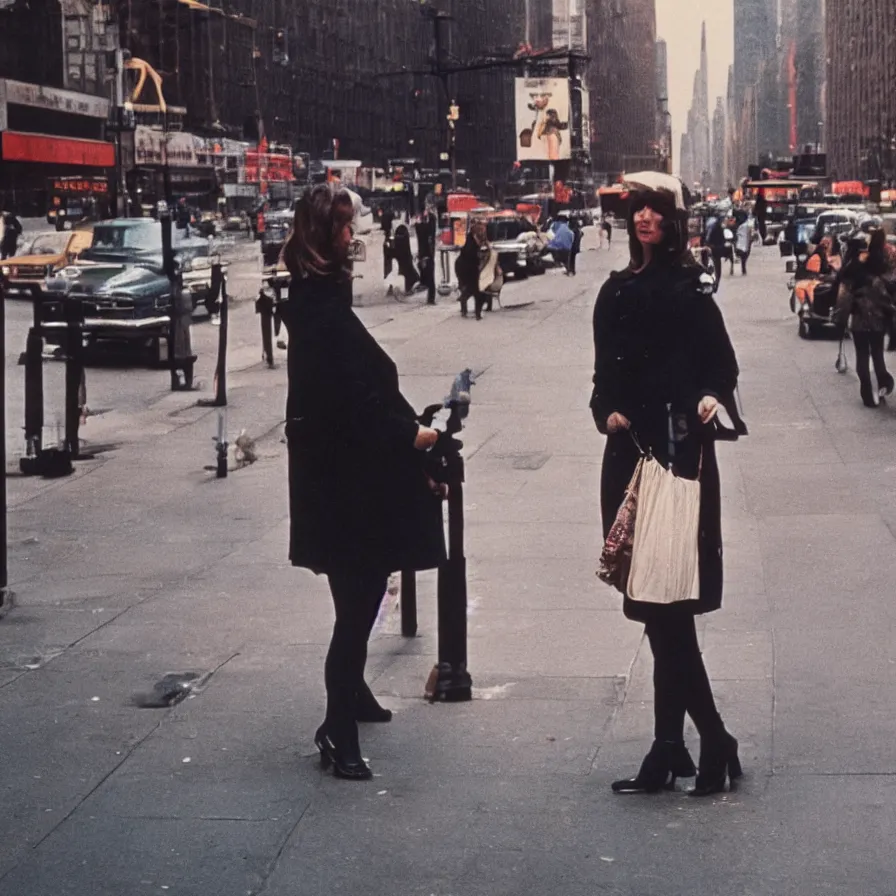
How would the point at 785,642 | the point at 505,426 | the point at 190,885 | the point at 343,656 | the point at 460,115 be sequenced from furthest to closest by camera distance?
the point at 460,115 → the point at 505,426 → the point at 785,642 → the point at 343,656 → the point at 190,885

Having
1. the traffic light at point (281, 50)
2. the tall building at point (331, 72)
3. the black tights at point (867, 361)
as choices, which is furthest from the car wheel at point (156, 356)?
the traffic light at point (281, 50)

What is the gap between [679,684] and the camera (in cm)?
540

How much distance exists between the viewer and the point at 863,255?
17422 mm

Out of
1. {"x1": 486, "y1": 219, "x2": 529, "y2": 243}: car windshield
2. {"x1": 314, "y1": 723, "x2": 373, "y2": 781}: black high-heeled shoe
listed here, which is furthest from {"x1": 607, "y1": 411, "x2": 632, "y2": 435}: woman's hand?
{"x1": 486, "y1": 219, "x2": 529, "y2": 243}: car windshield

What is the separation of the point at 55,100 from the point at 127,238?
3390cm

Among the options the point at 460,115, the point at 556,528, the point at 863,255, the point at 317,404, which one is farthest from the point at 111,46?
the point at 317,404

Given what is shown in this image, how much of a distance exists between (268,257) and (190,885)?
36789mm

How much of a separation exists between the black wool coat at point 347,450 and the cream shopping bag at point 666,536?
808 millimetres

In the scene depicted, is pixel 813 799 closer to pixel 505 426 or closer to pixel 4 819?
pixel 4 819

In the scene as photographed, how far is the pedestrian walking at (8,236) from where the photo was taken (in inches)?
1800

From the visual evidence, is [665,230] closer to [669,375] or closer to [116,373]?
[669,375]

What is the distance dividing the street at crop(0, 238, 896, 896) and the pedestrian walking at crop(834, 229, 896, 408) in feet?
11.1

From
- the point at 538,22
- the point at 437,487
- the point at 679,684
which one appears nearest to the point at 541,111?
the point at 538,22

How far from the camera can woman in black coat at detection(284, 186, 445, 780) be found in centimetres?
545
